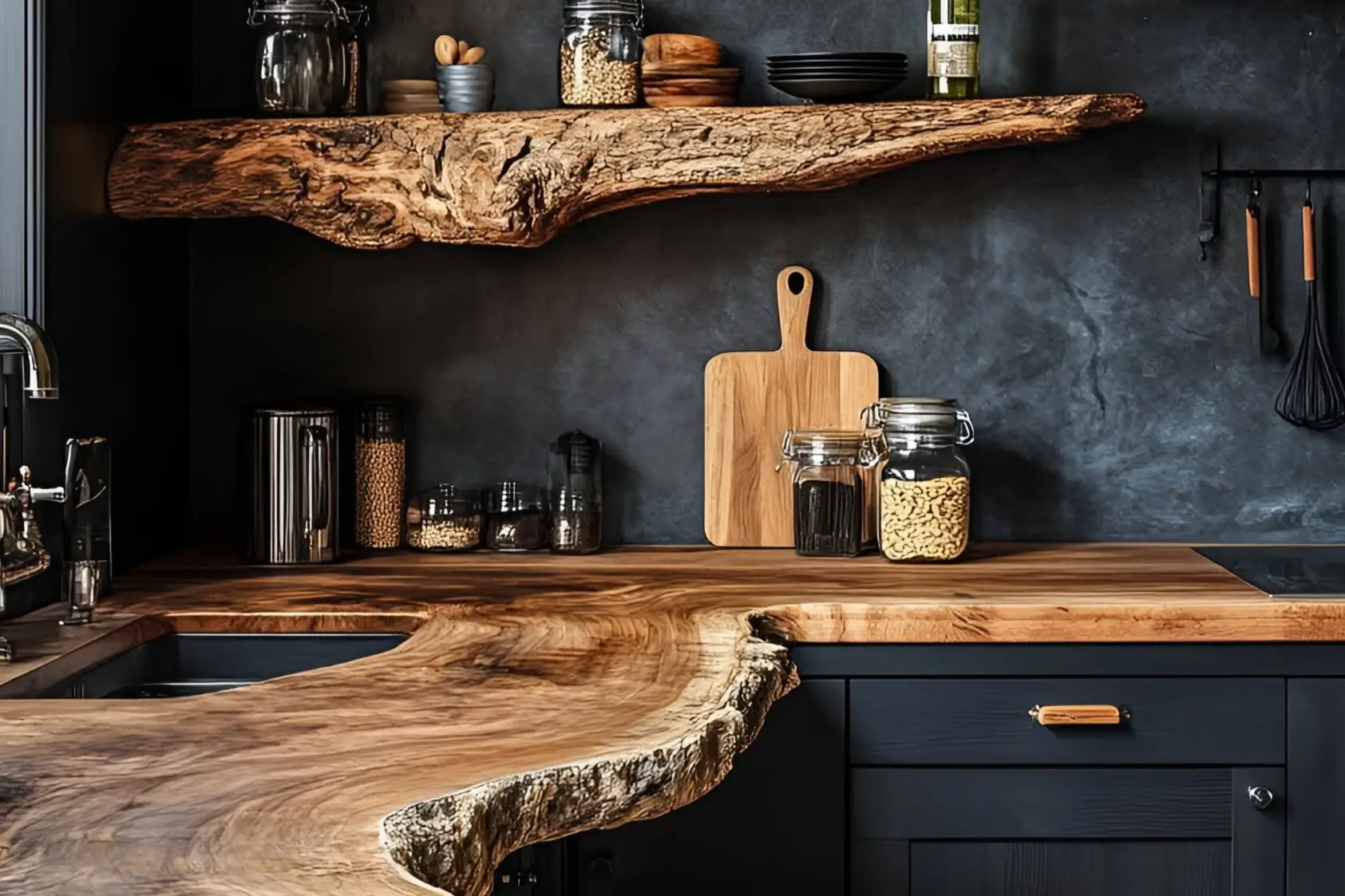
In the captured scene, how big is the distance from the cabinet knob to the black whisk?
2.71 feet

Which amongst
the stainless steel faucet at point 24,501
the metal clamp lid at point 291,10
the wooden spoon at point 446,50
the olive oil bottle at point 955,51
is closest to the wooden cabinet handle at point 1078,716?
the olive oil bottle at point 955,51

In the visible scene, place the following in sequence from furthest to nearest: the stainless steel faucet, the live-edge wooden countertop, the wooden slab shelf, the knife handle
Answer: the knife handle, the wooden slab shelf, the stainless steel faucet, the live-edge wooden countertop

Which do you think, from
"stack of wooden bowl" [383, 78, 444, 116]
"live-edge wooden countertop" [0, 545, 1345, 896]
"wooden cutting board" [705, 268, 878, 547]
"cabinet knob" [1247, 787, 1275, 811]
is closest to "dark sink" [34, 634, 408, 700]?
"live-edge wooden countertop" [0, 545, 1345, 896]

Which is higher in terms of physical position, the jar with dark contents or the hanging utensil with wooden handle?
the hanging utensil with wooden handle

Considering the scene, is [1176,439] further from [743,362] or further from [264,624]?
[264,624]

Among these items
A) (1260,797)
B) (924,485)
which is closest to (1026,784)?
(1260,797)

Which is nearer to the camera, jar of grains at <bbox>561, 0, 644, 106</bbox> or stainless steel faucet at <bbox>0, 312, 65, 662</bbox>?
stainless steel faucet at <bbox>0, 312, 65, 662</bbox>

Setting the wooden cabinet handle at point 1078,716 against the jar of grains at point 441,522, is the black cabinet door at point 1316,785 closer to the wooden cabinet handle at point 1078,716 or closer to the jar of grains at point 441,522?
the wooden cabinet handle at point 1078,716

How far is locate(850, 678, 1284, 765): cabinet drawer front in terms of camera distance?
2.22 metres

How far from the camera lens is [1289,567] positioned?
2.53m

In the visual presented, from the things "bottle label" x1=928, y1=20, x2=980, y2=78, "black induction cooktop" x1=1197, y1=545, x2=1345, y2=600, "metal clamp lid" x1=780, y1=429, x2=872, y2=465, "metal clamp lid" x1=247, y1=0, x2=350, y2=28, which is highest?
"metal clamp lid" x1=247, y1=0, x2=350, y2=28

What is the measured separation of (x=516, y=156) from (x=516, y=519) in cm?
61

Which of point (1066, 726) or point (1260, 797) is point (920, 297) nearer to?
point (1066, 726)

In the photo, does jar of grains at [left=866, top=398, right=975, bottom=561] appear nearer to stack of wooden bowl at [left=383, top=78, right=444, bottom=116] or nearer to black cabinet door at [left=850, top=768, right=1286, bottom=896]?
black cabinet door at [left=850, top=768, right=1286, bottom=896]
